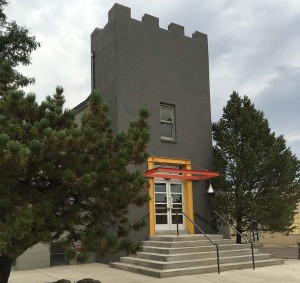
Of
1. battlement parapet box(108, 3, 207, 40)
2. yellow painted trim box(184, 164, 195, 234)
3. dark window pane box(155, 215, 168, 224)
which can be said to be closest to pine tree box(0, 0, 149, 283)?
dark window pane box(155, 215, 168, 224)

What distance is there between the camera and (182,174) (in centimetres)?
1397

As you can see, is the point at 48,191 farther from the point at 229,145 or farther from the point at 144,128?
the point at 229,145

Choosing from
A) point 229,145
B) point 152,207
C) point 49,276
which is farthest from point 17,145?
point 229,145

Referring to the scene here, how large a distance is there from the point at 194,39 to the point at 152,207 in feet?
23.6

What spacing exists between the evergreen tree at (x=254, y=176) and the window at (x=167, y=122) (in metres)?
1.99

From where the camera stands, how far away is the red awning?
1282 cm

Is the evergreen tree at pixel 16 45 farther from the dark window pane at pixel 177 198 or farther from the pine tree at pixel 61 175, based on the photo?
the dark window pane at pixel 177 198

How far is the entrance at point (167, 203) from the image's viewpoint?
13742 millimetres

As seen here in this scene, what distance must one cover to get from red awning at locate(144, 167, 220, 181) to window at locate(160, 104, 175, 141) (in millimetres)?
1509

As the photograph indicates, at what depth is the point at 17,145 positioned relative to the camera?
17.4ft

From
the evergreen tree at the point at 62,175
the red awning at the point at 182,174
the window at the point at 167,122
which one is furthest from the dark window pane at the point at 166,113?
the evergreen tree at the point at 62,175

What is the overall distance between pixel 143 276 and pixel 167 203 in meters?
4.18

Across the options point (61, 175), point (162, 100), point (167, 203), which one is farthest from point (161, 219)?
point (61, 175)

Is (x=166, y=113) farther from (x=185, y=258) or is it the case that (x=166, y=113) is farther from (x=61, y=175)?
(x=61, y=175)
